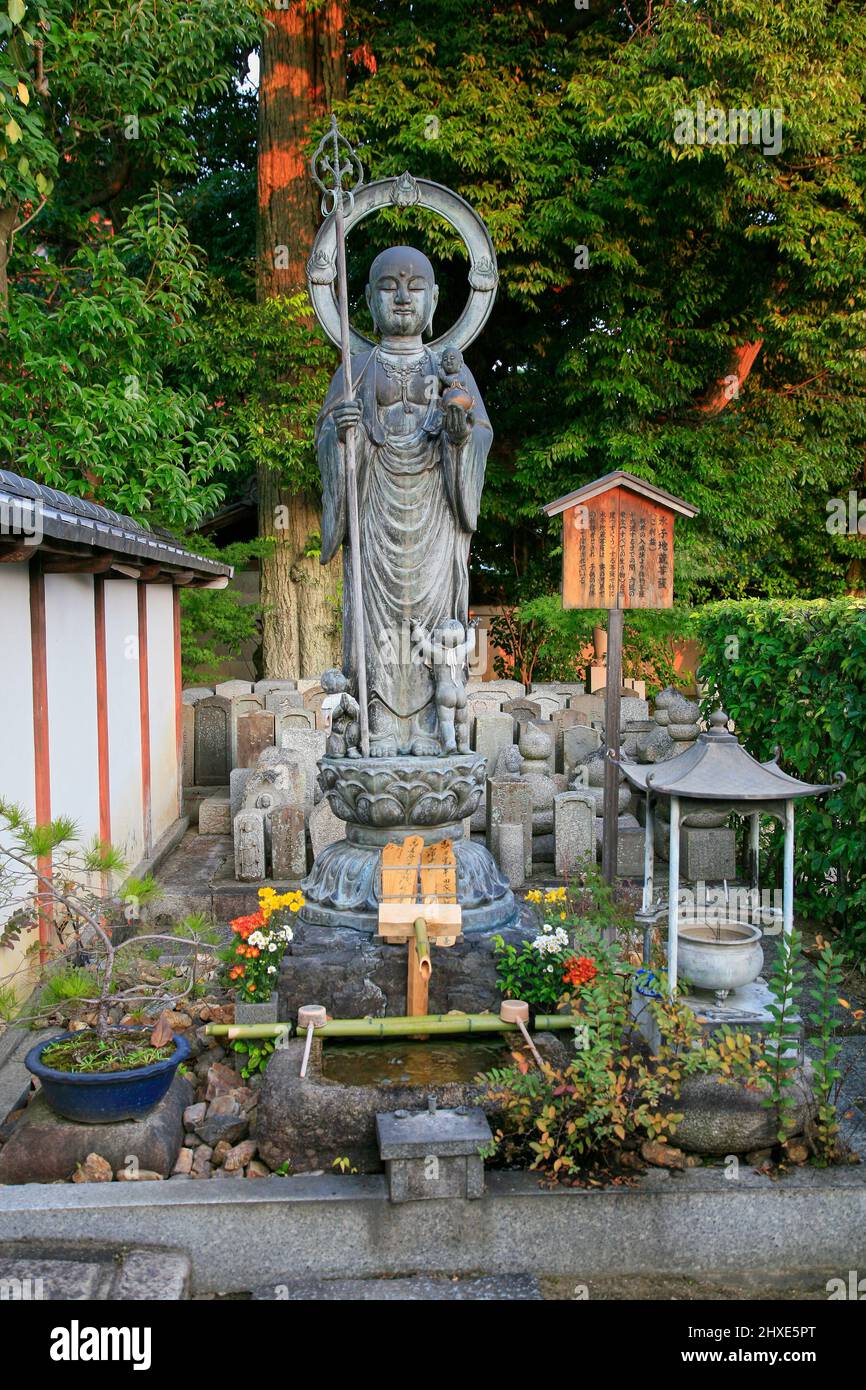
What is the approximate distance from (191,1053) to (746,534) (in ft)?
48.5

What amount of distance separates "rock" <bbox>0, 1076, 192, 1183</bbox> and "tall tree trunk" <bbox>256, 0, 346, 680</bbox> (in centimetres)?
1377

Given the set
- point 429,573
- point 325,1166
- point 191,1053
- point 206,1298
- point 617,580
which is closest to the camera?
point 206,1298

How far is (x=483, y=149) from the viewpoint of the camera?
681 inches

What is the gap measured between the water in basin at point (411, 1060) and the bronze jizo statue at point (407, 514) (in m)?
1.88

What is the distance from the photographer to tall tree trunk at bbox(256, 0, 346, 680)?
18234mm

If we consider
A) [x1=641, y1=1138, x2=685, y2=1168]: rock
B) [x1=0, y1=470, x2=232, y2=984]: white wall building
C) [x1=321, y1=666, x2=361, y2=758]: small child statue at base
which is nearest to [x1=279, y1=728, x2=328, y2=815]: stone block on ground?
[x1=0, y1=470, x2=232, y2=984]: white wall building

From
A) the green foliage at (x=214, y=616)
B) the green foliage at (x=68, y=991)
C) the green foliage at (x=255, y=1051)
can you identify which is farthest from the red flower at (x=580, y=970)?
the green foliage at (x=214, y=616)

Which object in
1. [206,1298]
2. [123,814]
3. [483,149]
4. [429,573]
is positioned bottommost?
[206,1298]

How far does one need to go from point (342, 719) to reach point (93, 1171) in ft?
10.0

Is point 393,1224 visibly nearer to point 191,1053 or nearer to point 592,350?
point 191,1053

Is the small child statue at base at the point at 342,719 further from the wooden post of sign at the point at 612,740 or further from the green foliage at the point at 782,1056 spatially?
the wooden post of sign at the point at 612,740

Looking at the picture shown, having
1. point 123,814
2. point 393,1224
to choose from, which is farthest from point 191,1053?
point 123,814

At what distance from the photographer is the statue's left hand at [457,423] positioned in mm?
6688

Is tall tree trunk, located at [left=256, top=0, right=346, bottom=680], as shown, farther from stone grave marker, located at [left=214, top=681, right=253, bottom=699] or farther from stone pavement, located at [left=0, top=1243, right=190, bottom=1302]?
stone pavement, located at [left=0, top=1243, right=190, bottom=1302]
